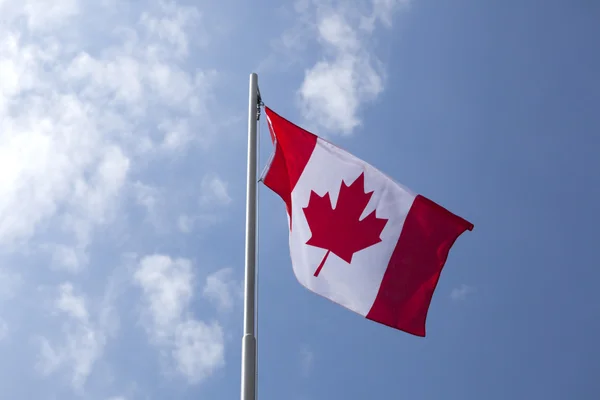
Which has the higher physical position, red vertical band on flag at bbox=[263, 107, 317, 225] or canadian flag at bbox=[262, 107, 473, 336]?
red vertical band on flag at bbox=[263, 107, 317, 225]

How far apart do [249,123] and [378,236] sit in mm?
3187

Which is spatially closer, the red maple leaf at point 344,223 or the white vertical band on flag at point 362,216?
the white vertical band on flag at point 362,216

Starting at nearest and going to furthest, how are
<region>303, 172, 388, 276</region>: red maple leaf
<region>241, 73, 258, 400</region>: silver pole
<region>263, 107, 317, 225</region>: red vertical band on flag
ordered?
<region>241, 73, 258, 400</region>: silver pole → <region>303, 172, 388, 276</region>: red maple leaf → <region>263, 107, 317, 225</region>: red vertical band on flag

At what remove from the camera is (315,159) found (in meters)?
14.5

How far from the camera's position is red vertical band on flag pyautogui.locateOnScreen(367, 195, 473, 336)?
13.2m

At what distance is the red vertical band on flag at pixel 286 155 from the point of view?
14188 mm

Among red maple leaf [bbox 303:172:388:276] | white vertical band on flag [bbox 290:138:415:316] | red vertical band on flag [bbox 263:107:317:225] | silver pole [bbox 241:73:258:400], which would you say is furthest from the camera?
red vertical band on flag [bbox 263:107:317:225]

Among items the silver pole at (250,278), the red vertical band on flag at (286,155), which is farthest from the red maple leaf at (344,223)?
the silver pole at (250,278)

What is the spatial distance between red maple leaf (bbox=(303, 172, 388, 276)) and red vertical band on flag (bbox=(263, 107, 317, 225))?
508 mm

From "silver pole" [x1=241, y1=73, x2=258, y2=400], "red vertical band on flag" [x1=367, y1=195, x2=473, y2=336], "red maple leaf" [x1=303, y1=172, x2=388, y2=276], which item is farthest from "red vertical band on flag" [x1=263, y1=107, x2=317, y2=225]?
"red vertical band on flag" [x1=367, y1=195, x2=473, y2=336]

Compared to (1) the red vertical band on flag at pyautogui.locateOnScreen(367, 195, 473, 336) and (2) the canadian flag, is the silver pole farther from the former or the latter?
(1) the red vertical band on flag at pyautogui.locateOnScreen(367, 195, 473, 336)

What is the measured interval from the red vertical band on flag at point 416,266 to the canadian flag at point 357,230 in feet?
0.06

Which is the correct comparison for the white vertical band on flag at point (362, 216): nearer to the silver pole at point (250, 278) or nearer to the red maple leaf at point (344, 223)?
the red maple leaf at point (344, 223)

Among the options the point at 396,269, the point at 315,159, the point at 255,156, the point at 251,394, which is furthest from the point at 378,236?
the point at 251,394
